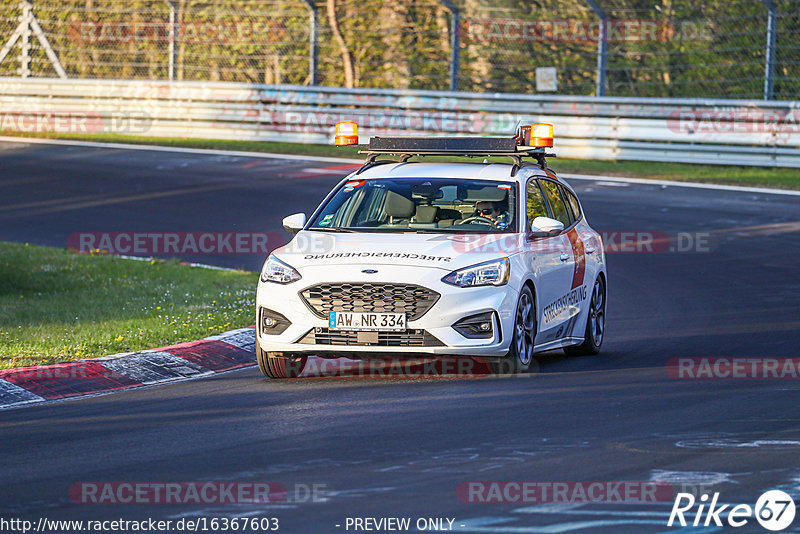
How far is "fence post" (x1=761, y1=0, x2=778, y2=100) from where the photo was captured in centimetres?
2514

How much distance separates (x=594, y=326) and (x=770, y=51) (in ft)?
48.9

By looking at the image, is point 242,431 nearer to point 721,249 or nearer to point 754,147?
point 721,249

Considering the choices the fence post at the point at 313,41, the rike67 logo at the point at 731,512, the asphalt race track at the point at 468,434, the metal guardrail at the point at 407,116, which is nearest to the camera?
the rike67 logo at the point at 731,512

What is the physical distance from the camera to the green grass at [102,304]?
11102 millimetres

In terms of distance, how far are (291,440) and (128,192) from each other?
1573 cm

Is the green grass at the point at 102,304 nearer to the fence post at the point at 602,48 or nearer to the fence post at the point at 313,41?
the fence post at the point at 602,48

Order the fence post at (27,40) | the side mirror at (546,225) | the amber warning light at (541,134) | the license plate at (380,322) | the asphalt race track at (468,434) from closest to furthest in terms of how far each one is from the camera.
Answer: the asphalt race track at (468,434) < the license plate at (380,322) < the side mirror at (546,225) < the amber warning light at (541,134) < the fence post at (27,40)

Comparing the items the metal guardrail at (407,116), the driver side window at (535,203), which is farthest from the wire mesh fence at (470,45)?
the driver side window at (535,203)

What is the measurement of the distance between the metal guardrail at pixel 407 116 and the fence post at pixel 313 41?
0.61 meters

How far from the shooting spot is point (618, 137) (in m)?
26.9

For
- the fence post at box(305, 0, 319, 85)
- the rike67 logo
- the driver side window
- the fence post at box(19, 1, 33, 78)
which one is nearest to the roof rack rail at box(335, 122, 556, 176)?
the driver side window

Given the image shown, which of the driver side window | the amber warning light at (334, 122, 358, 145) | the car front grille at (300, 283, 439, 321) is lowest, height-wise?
the car front grille at (300, 283, 439, 321)

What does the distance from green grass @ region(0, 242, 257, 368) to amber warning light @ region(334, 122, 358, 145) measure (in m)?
1.91

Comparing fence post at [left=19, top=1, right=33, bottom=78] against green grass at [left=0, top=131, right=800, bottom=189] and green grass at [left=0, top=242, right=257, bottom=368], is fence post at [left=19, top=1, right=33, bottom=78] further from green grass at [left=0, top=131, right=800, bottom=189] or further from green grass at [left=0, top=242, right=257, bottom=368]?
green grass at [left=0, top=242, right=257, bottom=368]
